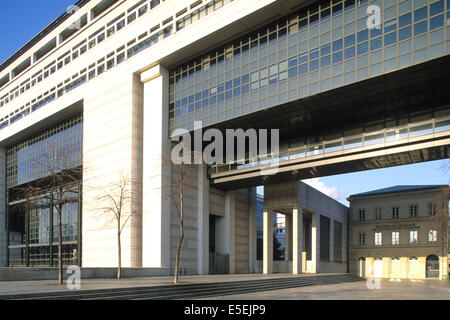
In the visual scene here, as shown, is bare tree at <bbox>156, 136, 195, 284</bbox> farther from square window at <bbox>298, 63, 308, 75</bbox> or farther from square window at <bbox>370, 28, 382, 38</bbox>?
square window at <bbox>370, 28, 382, 38</bbox>

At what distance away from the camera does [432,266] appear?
64.2 m

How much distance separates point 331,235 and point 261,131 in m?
25.9

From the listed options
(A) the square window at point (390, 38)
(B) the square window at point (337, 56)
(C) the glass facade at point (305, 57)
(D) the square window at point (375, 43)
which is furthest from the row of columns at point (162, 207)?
(A) the square window at point (390, 38)

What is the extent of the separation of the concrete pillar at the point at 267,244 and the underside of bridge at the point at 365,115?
291 inches

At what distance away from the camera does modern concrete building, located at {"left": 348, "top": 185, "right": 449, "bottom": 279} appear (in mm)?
64688

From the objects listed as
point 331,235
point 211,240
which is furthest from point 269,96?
point 331,235

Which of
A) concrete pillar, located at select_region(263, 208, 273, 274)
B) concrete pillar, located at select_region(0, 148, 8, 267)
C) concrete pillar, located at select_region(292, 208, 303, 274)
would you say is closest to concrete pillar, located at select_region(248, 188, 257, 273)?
concrete pillar, located at select_region(263, 208, 273, 274)

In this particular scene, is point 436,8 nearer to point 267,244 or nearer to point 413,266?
point 267,244

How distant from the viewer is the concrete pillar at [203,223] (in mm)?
43688

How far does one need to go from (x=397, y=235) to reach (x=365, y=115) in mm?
39303

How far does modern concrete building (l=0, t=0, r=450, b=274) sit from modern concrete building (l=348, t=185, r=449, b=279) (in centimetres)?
1530

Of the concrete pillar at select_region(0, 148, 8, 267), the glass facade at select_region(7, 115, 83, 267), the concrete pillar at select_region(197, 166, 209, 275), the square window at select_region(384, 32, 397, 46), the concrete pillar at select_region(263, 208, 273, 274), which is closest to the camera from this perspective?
the square window at select_region(384, 32, 397, 46)

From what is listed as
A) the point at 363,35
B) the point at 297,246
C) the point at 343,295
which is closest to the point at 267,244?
the point at 297,246
